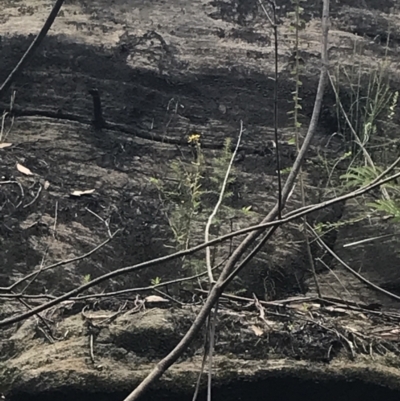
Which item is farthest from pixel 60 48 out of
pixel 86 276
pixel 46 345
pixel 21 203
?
pixel 46 345

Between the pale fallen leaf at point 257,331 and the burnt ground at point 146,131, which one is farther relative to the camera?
the burnt ground at point 146,131

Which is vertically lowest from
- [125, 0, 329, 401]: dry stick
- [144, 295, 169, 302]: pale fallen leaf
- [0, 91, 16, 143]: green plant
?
[144, 295, 169, 302]: pale fallen leaf

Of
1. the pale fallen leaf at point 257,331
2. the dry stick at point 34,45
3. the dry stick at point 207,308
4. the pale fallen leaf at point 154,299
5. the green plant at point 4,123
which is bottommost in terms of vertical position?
the pale fallen leaf at point 257,331

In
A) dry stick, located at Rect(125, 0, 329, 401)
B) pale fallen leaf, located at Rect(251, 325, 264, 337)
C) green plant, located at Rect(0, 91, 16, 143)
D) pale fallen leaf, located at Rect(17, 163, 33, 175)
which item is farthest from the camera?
green plant, located at Rect(0, 91, 16, 143)

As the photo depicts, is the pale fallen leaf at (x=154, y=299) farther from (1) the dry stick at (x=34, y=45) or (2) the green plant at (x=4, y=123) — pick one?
(2) the green plant at (x=4, y=123)

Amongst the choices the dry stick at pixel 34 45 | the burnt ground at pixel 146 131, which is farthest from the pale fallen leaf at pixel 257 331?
the dry stick at pixel 34 45

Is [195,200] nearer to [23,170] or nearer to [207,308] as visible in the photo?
[23,170]

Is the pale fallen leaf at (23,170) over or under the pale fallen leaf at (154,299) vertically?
over

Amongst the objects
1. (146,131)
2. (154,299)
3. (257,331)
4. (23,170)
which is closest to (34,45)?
(23,170)

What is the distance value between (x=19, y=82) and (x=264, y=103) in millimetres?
1271

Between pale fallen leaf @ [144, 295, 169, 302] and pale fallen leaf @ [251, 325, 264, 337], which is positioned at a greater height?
pale fallen leaf @ [144, 295, 169, 302]

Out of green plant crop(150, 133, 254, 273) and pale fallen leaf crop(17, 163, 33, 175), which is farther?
pale fallen leaf crop(17, 163, 33, 175)

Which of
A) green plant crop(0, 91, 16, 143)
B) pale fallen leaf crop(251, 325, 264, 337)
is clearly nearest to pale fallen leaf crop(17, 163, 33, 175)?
green plant crop(0, 91, 16, 143)

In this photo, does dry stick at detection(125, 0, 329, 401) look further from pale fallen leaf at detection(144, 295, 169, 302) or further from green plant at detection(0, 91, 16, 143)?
green plant at detection(0, 91, 16, 143)
